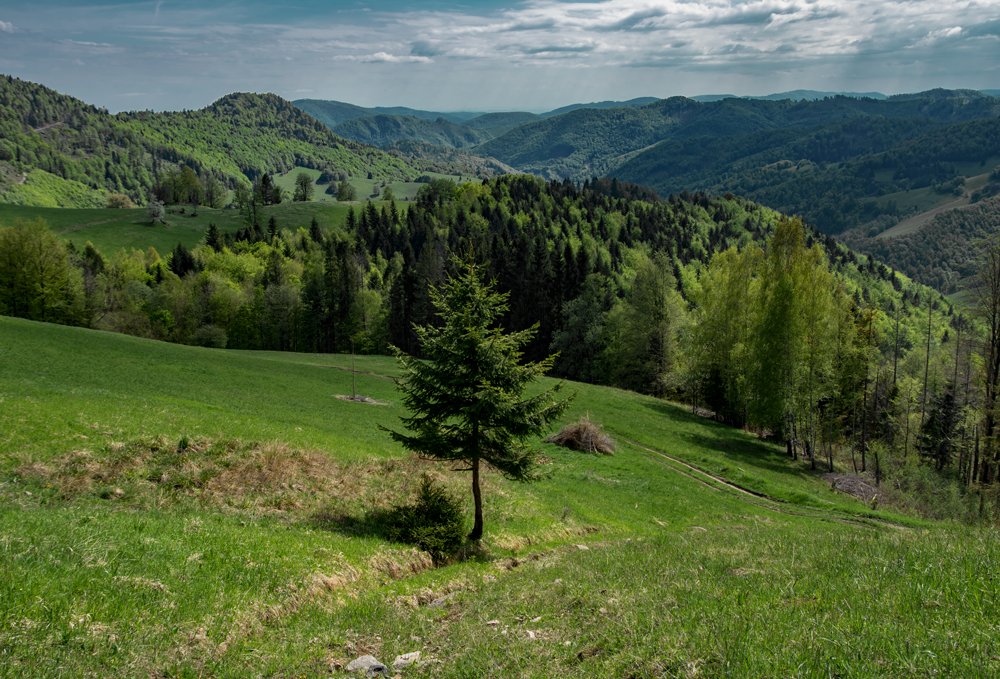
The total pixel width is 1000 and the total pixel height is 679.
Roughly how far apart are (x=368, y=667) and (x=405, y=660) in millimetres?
614

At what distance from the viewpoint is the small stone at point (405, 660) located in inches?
337

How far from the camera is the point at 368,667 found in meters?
8.50

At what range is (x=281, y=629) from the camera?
10.1 meters

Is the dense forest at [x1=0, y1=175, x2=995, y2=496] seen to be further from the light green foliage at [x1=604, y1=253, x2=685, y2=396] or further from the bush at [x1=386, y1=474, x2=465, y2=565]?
the bush at [x1=386, y1=474, x2=465, y2=565]

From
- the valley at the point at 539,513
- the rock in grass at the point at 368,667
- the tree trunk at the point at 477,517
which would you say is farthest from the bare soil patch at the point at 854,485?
the rock in grass at the point at 368,667

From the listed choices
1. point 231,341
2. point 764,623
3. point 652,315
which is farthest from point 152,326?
point 764,623

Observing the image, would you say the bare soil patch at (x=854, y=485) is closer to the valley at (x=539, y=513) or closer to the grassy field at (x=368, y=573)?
the valley at (x=539, y=513)

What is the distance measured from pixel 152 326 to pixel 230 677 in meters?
99.6

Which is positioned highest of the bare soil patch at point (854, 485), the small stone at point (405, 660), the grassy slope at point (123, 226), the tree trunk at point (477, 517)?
the grassy slope at point (123, 226)

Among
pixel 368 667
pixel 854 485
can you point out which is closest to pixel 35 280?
pixel 368 667

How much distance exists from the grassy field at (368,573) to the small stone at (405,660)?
0.37 metres

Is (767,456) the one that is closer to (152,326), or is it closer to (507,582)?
(507,582)

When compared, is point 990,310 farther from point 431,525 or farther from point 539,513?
point 431,525

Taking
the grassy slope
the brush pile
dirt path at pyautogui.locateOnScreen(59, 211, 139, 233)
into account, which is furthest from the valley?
dirt path at pyautogui.locateOnScreen(59, 211, 139, 233)
